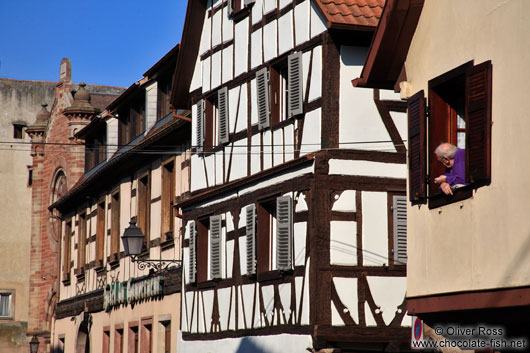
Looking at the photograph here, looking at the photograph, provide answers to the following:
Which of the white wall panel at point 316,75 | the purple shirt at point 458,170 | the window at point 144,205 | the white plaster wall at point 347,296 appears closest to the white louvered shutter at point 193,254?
the window at point 144,205

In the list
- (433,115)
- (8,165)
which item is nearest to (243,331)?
(433,115)

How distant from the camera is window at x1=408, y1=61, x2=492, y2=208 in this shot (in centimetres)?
1060

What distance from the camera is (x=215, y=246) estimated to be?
20.2 metres

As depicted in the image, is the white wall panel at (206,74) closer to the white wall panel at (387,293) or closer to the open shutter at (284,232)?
the open shutter at (284,232)

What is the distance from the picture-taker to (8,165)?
55469 millimetres

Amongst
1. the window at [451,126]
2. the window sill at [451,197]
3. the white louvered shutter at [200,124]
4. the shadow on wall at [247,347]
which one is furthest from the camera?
the white louvered shutter at [200,124]

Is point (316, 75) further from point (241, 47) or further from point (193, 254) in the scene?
point (193, 254)

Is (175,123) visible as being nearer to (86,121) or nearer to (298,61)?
(298,61)

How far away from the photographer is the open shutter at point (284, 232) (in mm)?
17234

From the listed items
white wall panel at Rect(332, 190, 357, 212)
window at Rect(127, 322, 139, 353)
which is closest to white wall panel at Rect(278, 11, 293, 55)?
white wall panel at Rect(332, 190, 357, 212)

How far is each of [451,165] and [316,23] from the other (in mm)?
6649

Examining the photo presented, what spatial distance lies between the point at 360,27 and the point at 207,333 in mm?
7047

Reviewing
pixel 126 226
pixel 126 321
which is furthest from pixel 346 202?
pixel 126 226

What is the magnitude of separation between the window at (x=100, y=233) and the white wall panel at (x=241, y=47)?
12182 mm
